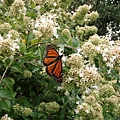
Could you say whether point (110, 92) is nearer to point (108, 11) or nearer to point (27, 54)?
point (27, 54)

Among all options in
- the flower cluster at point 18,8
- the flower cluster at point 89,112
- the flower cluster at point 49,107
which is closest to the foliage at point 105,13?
the flower cluster at point 18,8

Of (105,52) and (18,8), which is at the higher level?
(18,8)

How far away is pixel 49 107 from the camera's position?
88.4 inches

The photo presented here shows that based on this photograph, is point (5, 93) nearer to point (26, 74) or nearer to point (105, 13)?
point (26, 74)

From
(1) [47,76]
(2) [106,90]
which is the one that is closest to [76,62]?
(1) [47,76]

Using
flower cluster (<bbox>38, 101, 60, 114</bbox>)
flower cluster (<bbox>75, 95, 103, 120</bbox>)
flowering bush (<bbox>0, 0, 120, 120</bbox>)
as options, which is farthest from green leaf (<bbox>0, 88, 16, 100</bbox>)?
flower cluster (<bbox>75, 95, 103, 120</bbox>)

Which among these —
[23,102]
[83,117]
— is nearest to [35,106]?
[23,102]

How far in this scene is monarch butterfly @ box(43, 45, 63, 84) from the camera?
200cm

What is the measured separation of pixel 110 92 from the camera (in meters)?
2.59

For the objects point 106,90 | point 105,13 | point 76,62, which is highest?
point 105,13

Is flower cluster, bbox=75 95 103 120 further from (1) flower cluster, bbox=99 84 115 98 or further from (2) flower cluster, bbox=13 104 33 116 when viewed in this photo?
(1) flower cluster, bbox=99 84 115 98

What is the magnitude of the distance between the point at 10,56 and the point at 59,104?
2.04ft

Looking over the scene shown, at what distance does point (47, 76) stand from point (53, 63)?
24cm

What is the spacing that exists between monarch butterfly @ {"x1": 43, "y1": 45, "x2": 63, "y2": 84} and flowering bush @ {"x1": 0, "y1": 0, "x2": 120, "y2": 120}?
46 mm
